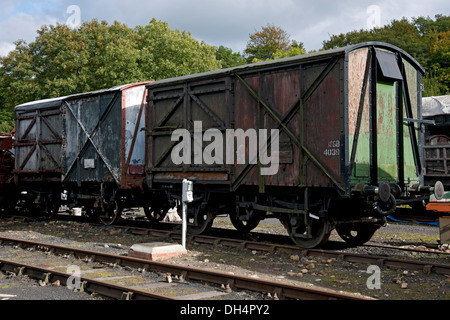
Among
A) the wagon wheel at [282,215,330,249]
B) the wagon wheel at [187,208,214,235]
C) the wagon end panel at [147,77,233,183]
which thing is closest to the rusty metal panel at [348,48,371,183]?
the wagon wheel at [282,215,330,249]

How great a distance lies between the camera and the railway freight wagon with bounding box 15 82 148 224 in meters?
13.8

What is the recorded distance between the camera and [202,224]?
12008 mm

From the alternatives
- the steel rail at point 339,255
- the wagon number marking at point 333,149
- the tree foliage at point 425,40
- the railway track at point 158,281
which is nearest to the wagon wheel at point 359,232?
the steel rail at point 339,255

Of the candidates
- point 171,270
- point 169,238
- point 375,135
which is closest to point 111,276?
point 171,270

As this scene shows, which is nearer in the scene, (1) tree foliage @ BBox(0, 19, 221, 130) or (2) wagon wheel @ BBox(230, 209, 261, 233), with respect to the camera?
(2) wagon wheel @ BBox(230, 209, 261, 233)

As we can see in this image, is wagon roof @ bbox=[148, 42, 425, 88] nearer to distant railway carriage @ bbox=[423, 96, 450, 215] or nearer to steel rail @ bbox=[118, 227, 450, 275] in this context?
distant railway carriage @ bbox=[423, 96, 450, 215]

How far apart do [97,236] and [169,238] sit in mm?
2140

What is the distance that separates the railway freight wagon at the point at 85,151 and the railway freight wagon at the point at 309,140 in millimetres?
2325

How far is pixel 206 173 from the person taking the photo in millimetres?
11484

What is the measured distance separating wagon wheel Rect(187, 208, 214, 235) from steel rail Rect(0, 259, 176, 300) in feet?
15.6

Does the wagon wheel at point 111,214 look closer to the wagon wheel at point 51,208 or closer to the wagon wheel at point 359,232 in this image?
the wagon wheel at point 51,208

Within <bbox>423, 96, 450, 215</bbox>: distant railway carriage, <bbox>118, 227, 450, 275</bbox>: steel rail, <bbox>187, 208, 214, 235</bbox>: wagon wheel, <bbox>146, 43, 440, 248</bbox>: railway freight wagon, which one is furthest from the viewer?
<bbox>423, 96, 450, 215</bbox>: distant railway carriage
